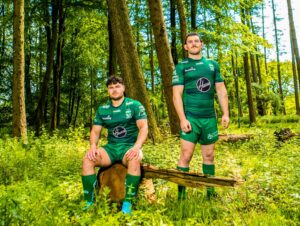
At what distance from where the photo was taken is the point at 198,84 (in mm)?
4422

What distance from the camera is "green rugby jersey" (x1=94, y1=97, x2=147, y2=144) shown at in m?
4.39

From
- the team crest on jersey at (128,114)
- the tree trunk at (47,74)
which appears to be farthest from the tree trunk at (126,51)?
the tree trunk at (47,74)

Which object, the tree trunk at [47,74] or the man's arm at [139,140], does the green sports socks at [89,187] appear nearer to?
the man's arm at [139,140]

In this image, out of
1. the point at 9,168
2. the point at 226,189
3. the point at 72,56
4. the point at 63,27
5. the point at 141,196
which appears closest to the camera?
the point at 141,196

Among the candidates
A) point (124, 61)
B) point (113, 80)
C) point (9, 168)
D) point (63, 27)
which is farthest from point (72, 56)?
point (113, 80)

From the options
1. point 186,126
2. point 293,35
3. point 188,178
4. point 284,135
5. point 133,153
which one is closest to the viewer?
point 188,178

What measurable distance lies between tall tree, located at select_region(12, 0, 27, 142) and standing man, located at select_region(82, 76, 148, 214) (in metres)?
6.03

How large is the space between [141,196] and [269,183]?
181 centimetres

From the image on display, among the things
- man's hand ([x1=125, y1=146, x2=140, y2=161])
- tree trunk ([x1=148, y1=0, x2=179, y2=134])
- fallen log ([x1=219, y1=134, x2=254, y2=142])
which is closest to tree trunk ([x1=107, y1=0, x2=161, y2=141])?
tree trunk ([x1=148, y1=0, x2=179, y2=134])

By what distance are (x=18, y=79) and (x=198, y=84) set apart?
23.4ft

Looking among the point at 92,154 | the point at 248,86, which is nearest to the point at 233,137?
the point at 92,154

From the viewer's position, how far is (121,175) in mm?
4406

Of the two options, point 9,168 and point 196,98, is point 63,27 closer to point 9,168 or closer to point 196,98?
point 9,168

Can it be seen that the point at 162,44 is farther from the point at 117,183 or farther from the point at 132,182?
the point at 132,182
